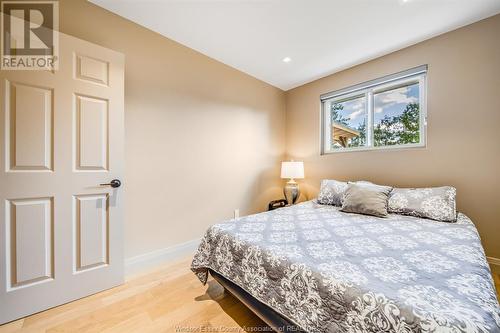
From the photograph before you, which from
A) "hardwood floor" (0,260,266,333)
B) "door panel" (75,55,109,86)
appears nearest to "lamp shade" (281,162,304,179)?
"hardwood floor" (0,260,266,333)

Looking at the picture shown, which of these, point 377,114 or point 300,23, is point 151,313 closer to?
point 300,23

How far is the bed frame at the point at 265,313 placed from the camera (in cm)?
113

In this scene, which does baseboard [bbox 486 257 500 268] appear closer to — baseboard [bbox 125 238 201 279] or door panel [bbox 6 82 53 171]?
baseboard [bbox 125 238 201 279]

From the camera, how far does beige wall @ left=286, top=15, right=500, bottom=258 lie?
2.01m

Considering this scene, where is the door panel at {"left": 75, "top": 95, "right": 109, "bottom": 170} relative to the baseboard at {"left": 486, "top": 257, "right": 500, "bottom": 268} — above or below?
above

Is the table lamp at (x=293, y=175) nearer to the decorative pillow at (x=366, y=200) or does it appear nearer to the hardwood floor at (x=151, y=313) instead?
the decorative pillow at (x=366, y=200)

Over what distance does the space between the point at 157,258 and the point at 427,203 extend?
2865 mm

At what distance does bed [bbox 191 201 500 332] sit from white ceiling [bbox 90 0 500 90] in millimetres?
2004

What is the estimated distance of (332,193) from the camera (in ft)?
8.63

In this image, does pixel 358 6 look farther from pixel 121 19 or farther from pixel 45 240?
pixel 45 240

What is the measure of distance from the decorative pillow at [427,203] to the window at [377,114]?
0.70 m

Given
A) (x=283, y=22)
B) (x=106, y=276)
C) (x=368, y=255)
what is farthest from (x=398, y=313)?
(x=283, y=22)

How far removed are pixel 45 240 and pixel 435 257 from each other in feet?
8.75

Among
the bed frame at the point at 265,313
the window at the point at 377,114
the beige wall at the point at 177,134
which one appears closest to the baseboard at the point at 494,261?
the window at the point at 377,114
